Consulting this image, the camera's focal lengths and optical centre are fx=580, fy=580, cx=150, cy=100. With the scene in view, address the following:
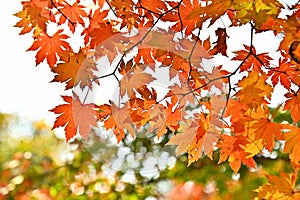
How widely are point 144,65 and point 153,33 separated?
0.08 m

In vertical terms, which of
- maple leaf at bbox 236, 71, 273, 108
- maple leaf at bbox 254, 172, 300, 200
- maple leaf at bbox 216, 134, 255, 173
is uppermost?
maple leaf at bbox 236, 71, 273, 108

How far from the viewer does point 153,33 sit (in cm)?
118

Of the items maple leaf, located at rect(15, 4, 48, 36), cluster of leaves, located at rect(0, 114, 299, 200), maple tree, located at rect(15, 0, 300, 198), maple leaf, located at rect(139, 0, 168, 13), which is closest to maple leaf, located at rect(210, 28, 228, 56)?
maple tree, located at rect(15, 0, 300, 198)

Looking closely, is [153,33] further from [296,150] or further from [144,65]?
[296,150]

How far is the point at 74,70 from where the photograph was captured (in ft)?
3.68

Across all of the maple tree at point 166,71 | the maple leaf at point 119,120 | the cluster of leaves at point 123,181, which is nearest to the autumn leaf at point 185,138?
the maple tree at point 166,71

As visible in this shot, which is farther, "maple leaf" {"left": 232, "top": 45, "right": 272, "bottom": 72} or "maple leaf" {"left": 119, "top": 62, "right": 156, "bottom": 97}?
"maple leaf" {"left": 232, "top": 45, "right": 272, "bottom": 72}

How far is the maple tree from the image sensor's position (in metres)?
1.14

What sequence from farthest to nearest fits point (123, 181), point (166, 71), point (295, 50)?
point (123, 181), point (166, 71), point (295, 50)

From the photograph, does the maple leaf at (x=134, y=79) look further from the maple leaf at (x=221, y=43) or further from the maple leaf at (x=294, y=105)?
the maple leaf at (x=294, y=105)

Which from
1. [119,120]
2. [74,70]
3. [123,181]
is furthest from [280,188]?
[123,181]

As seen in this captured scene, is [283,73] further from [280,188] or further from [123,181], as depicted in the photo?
[123,181]

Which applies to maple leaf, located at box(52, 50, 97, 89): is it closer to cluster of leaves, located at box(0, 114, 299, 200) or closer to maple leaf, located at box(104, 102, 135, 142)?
maple leaf, located at box(104, 102, 135, 142)

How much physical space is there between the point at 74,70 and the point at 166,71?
230mm
